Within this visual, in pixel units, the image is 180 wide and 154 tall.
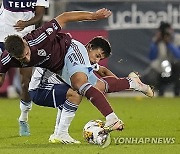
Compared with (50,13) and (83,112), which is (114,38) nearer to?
(50,13)

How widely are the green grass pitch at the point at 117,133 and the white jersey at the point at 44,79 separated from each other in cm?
70

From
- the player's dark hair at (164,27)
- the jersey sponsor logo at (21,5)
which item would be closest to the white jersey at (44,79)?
the jersey sponsor logo at (21,5)

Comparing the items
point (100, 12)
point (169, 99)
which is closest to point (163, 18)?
point (169, 99)

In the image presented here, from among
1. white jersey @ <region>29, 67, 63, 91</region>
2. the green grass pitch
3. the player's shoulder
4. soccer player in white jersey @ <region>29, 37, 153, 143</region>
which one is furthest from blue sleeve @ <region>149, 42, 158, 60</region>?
the player's shoulder

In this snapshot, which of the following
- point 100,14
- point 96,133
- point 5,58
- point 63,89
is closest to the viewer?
point 96,133

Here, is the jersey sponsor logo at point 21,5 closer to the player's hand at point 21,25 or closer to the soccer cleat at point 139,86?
the player's hand at point 21,25

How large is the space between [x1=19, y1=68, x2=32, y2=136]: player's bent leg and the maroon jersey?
172 centimetres

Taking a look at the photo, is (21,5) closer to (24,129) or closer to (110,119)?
(24,129)

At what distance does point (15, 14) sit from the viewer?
1320 centimetres

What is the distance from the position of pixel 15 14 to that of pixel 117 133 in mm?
2270

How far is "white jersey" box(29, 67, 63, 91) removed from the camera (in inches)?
462

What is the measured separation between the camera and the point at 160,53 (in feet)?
71.6

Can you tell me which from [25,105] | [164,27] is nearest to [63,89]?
[25,105]

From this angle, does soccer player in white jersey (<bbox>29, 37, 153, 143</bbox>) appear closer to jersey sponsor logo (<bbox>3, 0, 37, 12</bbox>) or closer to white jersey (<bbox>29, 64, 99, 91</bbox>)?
white jersey (<bbox>29, 64, 99, 91</bbox>)
